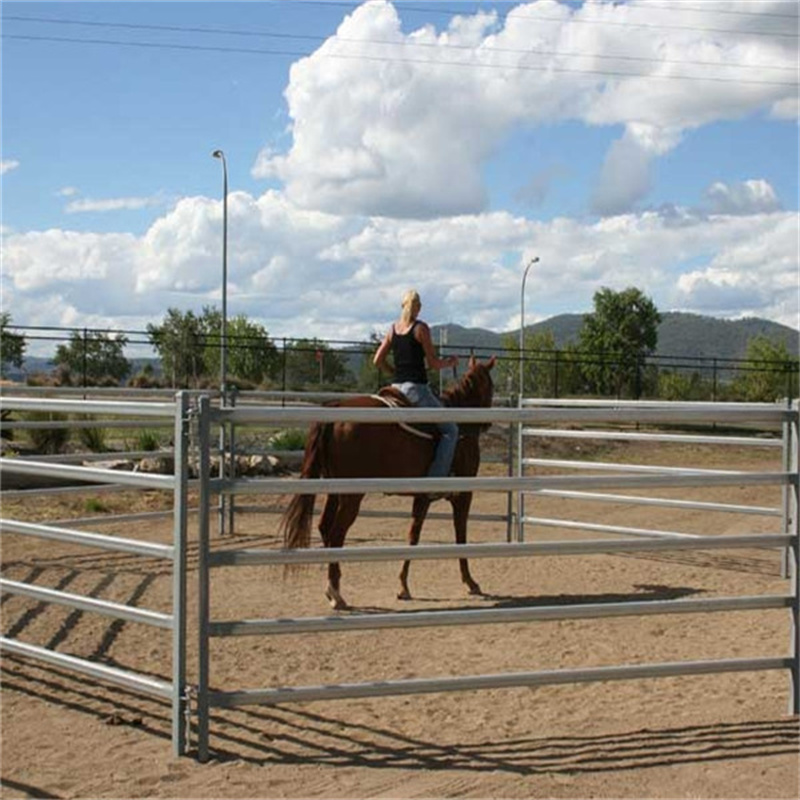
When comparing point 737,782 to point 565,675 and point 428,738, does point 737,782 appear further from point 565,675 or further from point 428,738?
point 428,738

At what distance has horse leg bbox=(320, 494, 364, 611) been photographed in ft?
26.8

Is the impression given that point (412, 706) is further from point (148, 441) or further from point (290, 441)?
point (290, 441)

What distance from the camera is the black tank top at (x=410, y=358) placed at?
8385mm

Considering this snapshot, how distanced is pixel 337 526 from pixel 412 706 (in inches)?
113

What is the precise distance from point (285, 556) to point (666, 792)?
1957 millimetres

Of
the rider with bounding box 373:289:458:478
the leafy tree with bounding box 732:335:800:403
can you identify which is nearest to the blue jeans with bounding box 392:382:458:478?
the rider with bounding box 373:289:458:478

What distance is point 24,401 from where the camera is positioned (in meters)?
5.88

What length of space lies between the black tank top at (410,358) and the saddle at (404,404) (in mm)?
149

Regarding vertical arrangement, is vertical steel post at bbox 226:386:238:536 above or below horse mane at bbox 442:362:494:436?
below

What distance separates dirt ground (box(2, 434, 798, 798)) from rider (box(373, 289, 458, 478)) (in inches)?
48.5

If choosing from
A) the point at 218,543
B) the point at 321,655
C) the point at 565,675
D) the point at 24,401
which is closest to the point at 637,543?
the point at 565,675

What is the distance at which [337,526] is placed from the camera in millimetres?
8320

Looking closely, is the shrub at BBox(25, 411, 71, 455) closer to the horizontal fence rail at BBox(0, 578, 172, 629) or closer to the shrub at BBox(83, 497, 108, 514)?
the shrub at BBox(83, 497, 108, 514)

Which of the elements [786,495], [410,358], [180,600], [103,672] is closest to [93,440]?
[410,358]
